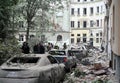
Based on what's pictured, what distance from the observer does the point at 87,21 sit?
84.3m

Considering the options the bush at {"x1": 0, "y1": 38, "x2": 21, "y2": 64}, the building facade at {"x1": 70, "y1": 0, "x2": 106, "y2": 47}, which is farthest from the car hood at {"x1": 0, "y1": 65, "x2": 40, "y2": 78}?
the building facade at {"x1": 70, "y1": 0, "x2": 106, "y2": 47}

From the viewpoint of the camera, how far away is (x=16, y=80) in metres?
10.7

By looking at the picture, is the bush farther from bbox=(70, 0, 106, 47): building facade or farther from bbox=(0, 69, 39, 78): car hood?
bbox=(70, 0, 106, 47): building facade

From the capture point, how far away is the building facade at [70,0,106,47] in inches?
3159

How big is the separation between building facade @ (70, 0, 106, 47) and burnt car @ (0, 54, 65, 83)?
2649 inches

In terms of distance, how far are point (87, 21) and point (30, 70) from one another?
74.1m

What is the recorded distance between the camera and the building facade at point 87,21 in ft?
263

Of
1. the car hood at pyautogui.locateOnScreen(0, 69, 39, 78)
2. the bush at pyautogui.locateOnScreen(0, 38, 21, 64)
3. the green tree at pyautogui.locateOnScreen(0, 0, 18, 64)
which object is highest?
the green tree at pyautogui.locateOnScreen(0, 0, 18, 64)

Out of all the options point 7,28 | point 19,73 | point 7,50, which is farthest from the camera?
point 7,28

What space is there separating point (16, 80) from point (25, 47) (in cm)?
1074

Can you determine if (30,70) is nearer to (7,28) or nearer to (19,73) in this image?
(19,73)

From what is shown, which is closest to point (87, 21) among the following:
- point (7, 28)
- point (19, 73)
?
point (7, 28)

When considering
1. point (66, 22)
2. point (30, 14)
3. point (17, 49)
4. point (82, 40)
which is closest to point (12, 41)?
point (17, 49)

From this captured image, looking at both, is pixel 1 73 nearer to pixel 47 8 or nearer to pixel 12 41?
pixel 12 41
